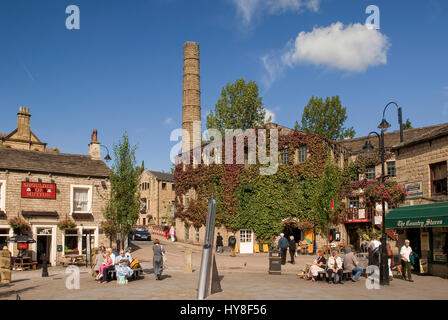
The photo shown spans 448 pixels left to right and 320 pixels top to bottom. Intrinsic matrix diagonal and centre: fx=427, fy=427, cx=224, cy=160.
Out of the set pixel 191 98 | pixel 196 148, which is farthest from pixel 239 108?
pixel 196 148

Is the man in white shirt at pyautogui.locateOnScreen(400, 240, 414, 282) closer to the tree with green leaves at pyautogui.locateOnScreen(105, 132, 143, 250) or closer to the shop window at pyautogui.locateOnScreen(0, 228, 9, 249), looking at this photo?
the tree with green leaves at pyautogui.locateOnScreen(105, 132, 143, 250)

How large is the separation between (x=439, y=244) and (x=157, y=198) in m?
42.5

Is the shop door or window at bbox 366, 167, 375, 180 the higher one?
window at bbox 366, 167, 375, 180

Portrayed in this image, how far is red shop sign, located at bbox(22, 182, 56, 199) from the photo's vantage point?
24.2 m

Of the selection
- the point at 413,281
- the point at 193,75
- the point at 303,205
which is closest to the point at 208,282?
the point at 413,281

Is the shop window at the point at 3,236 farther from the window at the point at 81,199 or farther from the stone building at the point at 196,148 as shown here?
the stone building at the point at 196,148

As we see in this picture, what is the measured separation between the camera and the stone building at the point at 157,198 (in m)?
56.2

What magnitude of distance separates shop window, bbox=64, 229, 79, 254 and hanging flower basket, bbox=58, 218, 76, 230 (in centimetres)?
52

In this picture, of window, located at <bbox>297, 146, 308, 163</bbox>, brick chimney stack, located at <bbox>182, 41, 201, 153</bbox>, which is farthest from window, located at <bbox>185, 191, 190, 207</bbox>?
window, located at <bbox>297, 146, 308, 163</bbox>

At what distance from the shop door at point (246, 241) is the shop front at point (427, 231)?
1504cm

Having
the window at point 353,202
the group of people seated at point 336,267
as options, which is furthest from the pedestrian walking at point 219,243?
the group of people seated at point 336,267

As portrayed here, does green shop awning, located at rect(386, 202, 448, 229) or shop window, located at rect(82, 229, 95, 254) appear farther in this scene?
shop window, located at rect(82, 229, 95, 254)

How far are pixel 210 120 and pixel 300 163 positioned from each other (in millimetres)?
19435
